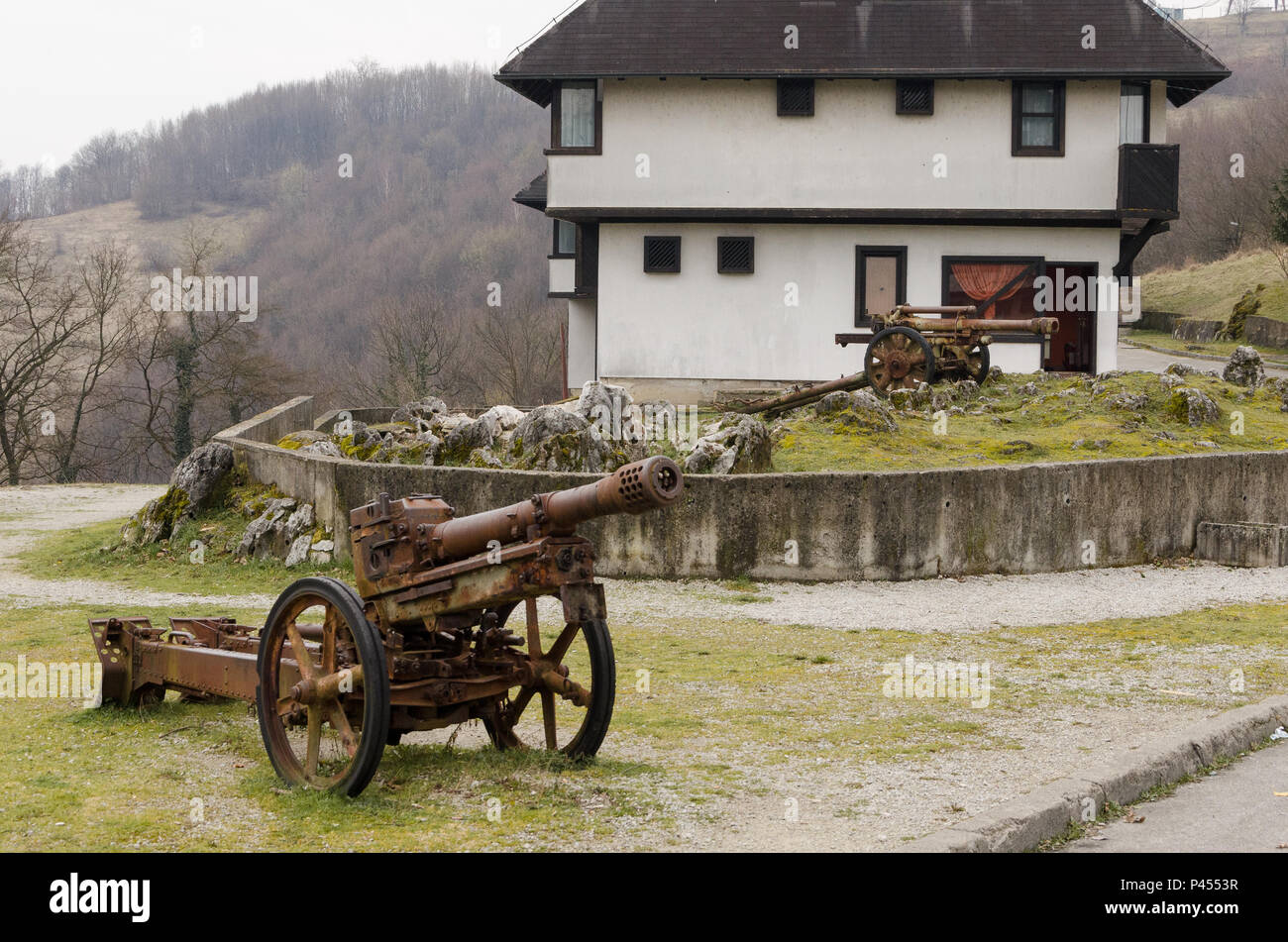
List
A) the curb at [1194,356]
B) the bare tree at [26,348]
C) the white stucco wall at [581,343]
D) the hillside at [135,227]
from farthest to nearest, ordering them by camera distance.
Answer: the hillside at [135,227] → the bare tree at [26,348] → the curb at [1194,356] → the white stucco wall at [581,343]

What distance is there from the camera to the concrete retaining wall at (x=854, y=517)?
15.0m

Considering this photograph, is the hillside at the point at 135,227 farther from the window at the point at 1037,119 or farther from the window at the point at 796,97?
the window at the point at 1037,119

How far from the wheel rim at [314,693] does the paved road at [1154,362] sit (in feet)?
120

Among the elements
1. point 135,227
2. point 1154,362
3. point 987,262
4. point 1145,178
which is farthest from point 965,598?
point 135,227

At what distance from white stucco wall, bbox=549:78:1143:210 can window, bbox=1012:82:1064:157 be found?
6.2 inches

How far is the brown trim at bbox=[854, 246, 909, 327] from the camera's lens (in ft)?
100

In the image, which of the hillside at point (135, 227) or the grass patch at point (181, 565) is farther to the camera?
the hillside at point (135, 227)

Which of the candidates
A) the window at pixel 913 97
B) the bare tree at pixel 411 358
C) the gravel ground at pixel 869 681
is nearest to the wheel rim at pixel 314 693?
the gravel ground at pixel 869 681

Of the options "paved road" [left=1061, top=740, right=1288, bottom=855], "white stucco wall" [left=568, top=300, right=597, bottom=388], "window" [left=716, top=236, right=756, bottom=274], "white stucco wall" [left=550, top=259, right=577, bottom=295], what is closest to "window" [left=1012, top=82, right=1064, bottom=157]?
"window" [left=716, top=236, right=756, bottom=274]

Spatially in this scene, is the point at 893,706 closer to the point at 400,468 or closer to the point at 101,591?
the point at 400,468

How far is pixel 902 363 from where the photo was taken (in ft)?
80.4

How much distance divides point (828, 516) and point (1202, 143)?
3829 inches

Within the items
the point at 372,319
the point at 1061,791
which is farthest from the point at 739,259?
the point at 372,319

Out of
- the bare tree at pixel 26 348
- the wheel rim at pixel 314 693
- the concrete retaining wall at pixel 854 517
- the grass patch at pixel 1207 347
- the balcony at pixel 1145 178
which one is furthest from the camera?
the grass patch at pixel 1207 347
